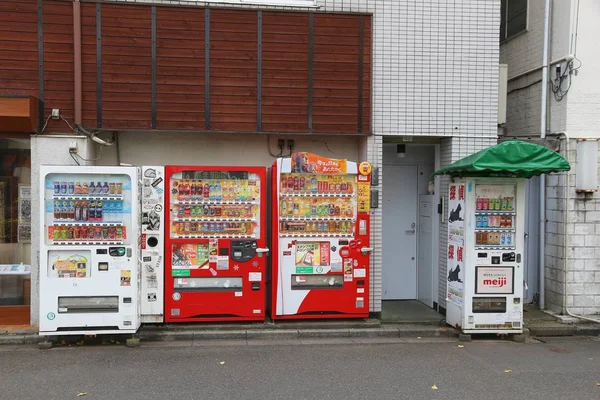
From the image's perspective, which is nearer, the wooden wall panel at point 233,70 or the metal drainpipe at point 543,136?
the wooden wall panel at point 233,70

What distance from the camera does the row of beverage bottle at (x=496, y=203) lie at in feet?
24.2

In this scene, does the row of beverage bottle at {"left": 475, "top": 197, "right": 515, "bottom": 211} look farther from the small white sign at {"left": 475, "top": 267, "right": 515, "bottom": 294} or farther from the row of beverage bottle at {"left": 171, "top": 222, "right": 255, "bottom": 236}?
the row of beverage bottle at {"left": 171, "top": 222, "right": 255, "bottom": 236}

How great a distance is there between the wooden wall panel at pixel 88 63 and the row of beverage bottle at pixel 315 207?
10.1ft

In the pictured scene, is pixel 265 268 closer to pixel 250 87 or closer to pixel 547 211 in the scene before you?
pixel 250 87

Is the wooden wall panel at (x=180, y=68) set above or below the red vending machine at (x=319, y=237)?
above

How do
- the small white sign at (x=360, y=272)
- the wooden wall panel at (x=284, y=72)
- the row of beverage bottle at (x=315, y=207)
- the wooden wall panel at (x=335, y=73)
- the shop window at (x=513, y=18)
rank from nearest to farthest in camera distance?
the row of beverage bottle at (x=315, y=207) → the small white sign at (x=360, y=272) → the wooden wall panel at (x=284, y=72) → the wooden wall panel at (x=335, y=73) → the shop window at (x=513, y=18)

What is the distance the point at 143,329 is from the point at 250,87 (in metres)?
3.89

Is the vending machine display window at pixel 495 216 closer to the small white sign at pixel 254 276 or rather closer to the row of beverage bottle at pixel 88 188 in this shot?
the small white sign at pixel 254 276

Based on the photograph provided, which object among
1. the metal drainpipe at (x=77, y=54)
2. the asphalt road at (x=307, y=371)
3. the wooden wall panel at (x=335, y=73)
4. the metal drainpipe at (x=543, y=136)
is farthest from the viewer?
the metal drainpipe at (x=543, y=136)

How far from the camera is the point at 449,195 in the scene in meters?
7.94

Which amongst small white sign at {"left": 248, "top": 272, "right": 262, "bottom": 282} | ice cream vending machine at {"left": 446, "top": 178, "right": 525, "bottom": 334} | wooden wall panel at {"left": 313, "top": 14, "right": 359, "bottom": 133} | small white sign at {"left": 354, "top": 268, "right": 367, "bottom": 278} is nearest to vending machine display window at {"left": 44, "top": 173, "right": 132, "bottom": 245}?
small white sign at {"left": 248, "top": 272, "right": 262, "bottom": 282}

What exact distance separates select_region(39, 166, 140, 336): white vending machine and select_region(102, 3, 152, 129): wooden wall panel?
114 centimetres

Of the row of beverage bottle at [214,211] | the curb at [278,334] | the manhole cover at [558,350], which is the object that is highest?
the row of beverage bottle at [214,211]

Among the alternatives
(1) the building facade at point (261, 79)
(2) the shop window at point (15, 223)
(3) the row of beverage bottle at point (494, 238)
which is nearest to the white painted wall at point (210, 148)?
(1) the building facade at point (261, 79)
